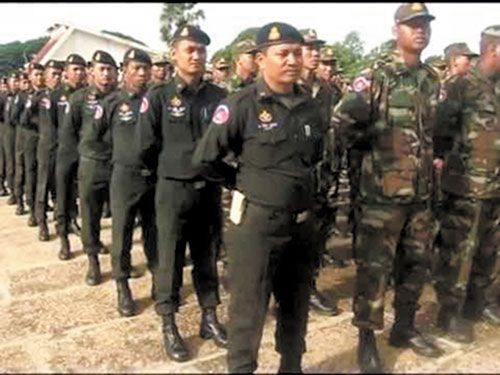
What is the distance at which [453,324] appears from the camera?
418 centimetres

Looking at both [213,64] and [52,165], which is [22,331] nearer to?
[52,165]

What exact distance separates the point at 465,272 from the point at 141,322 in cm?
246

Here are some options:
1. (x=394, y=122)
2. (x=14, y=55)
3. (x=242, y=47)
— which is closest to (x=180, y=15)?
(x=14, y=55)

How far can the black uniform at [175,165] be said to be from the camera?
3.76 m

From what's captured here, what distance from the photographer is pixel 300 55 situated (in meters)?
2.84

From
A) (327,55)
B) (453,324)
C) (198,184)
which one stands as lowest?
(453,324)

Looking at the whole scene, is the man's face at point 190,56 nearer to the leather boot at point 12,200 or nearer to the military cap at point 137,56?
the military cap at point 137,56

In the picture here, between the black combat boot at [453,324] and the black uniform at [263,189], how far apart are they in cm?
163

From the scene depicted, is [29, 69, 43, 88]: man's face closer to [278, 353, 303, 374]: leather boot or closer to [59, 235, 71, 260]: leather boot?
[59, 235, 71, 260]: leather boot

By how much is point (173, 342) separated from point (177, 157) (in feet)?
4.04

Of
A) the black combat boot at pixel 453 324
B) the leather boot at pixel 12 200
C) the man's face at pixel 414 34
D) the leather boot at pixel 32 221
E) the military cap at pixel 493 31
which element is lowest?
the leather boot at pixel 12 200

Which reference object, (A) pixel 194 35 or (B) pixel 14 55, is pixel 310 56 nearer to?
(A) pixel 194 35

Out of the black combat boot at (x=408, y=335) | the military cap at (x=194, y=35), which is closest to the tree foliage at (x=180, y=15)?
the military cap at (x=194, y=35)

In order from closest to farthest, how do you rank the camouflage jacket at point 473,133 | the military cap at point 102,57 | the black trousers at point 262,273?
the black trousers at point 262,273
the camouflage jacket at point 473,133
the military cap at point 102,57
